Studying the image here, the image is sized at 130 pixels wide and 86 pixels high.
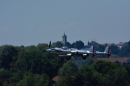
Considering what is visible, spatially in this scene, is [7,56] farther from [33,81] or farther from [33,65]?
[33,81]

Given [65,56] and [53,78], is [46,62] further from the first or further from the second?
[65,56]

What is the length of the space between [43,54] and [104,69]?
12256 millimetres

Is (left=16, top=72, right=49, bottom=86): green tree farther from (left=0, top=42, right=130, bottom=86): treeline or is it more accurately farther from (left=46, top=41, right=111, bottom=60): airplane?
(left=46, top=41, right=111, bottom=60): airplane

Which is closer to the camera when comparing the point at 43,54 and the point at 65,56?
the point at 65,56

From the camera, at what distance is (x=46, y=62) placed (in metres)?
110

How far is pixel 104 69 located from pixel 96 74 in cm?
624

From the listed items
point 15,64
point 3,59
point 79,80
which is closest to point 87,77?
point 79,80

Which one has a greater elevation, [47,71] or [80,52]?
[80,52]

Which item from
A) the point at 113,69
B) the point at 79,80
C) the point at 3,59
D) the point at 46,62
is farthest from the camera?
the point at 3,59

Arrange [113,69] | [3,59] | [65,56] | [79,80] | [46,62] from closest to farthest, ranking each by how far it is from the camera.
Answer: [65,56]
[79,80]
[113,69]
[46,62]
[3,59]

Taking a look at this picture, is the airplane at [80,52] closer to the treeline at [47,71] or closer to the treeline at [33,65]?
the treeline at [47,71]

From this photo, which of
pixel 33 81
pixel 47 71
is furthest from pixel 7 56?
pixel 33 81

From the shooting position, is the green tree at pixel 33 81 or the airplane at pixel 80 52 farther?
the green tree at pixel 33 81

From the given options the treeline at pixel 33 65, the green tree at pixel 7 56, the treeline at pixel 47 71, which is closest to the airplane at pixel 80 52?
the treeline at pixel 47 71
